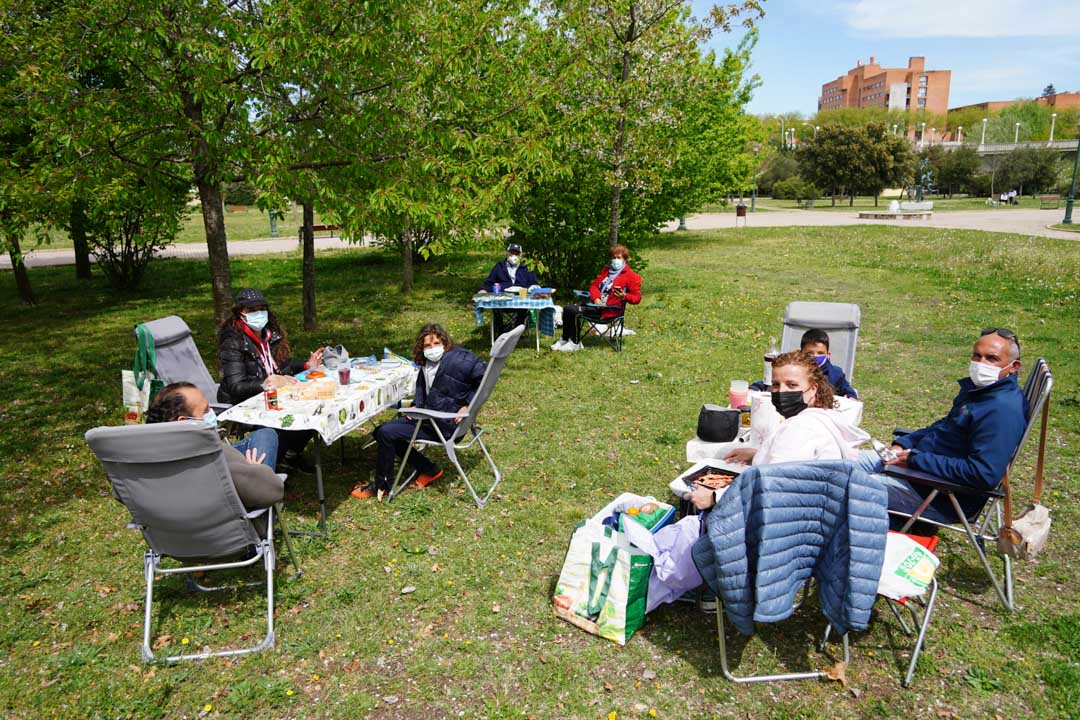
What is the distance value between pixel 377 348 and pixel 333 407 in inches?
222

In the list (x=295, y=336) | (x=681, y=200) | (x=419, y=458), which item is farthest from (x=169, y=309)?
(x=681, y=200)

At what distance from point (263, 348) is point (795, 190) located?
64.3m

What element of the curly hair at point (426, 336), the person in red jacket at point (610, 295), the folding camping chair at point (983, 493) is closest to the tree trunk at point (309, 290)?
the person in red jacket at point (610, 295)

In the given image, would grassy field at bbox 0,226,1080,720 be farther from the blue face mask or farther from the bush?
the bush

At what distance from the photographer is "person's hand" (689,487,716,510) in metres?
3.71

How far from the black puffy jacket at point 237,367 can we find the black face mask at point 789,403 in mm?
4119

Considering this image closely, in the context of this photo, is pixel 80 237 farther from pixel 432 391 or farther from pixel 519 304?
pixel 432 391

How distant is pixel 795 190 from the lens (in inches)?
2479

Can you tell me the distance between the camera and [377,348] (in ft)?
34.5

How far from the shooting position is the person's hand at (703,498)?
12.2 feet

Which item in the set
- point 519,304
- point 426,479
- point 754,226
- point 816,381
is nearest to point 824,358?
point 816,381

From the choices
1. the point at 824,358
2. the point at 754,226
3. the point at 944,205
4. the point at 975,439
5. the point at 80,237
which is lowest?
the point at 975,439

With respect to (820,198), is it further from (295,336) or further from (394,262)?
(295,336)

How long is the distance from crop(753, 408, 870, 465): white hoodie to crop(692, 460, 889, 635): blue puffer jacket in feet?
1.28
